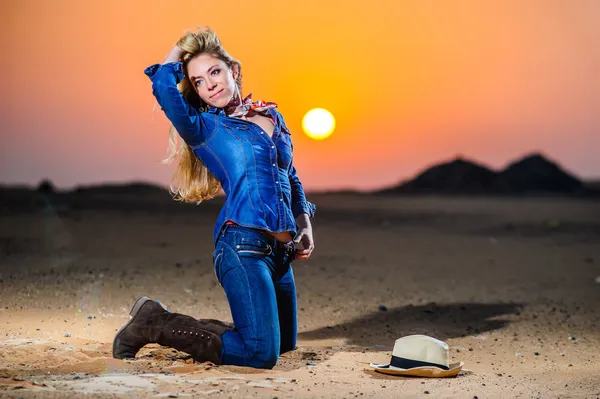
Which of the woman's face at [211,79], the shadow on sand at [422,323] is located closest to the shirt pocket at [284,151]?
the woman's face at [211,79]

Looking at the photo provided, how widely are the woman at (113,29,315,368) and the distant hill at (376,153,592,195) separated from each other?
2470 centimetres

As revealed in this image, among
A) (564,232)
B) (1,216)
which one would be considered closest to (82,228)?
(1,216)

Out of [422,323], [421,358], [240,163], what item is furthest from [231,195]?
[422,323]

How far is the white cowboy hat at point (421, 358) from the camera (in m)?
4.37

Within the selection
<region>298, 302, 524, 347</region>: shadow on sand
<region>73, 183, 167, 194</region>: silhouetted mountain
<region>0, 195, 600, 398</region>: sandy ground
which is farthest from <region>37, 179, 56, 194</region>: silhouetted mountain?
<region>298, 302, 524, 347</region>: shadow on sand

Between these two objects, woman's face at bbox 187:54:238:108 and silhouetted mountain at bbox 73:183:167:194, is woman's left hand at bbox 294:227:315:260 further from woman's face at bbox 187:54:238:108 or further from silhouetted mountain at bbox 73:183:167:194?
silhouetted mountain at bbox 73:183:167:194

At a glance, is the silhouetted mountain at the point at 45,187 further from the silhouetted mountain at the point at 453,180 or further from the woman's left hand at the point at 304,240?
the woman's left hand at the point at 304,240

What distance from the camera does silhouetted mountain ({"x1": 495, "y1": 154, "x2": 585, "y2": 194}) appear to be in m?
28.2

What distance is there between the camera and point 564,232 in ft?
48.9

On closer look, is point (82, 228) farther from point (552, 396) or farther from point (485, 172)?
point (485, 172)

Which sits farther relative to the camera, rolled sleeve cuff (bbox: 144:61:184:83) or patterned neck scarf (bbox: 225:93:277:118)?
patterned neck scarf (bbox: 225:93:277:118)

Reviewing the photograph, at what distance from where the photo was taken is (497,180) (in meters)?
29.3

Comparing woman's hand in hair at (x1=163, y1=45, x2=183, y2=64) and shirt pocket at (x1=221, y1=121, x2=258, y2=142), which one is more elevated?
woman's hand in hair at (x1=163, y1=45, x2=183, y2=64)

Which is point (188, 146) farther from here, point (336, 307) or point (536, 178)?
point (536, 178)
